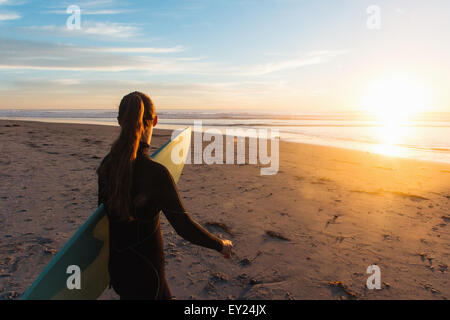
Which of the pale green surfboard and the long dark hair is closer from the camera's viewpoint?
the long dark hair

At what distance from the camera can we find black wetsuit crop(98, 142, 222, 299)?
5.18 feet

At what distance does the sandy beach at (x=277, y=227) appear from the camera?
3027 millimetres

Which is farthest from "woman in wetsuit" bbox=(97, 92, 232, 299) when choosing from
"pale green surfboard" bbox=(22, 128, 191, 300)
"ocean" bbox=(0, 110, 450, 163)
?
"ocean" bbox=(0, 110, 450, 163)

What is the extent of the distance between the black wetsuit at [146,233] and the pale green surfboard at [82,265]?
1.47 ft

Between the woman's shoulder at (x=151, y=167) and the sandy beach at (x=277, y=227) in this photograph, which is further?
the sandy beach at (x=277, y=227)

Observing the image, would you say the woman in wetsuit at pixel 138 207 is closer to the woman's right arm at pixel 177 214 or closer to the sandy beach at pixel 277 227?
the woman's right arm at pixel 177 214

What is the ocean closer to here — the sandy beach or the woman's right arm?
the sandy beach

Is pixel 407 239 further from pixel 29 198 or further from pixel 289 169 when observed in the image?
pixel 29 198

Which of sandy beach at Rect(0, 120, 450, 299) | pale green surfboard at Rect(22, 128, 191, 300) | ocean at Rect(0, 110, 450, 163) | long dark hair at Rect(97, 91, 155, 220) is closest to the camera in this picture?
long dark hair at Rect(97, 91, 155, 220)

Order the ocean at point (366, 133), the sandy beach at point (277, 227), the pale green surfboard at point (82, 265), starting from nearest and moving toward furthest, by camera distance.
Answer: the pale green surfboard at point (82, 265) < the sandy beach at point (277, 227) < the ocean at point (366, 133)

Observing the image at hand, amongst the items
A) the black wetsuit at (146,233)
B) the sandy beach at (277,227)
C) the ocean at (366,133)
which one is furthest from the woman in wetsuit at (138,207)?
the ocean at (366,133)

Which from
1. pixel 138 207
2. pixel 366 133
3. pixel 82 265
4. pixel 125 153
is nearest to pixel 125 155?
pixel 125 153

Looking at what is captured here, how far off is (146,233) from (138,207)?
0.65 feet

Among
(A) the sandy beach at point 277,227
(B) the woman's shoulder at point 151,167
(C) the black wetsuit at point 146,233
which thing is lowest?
(A) the sandy beach at point 277,227
